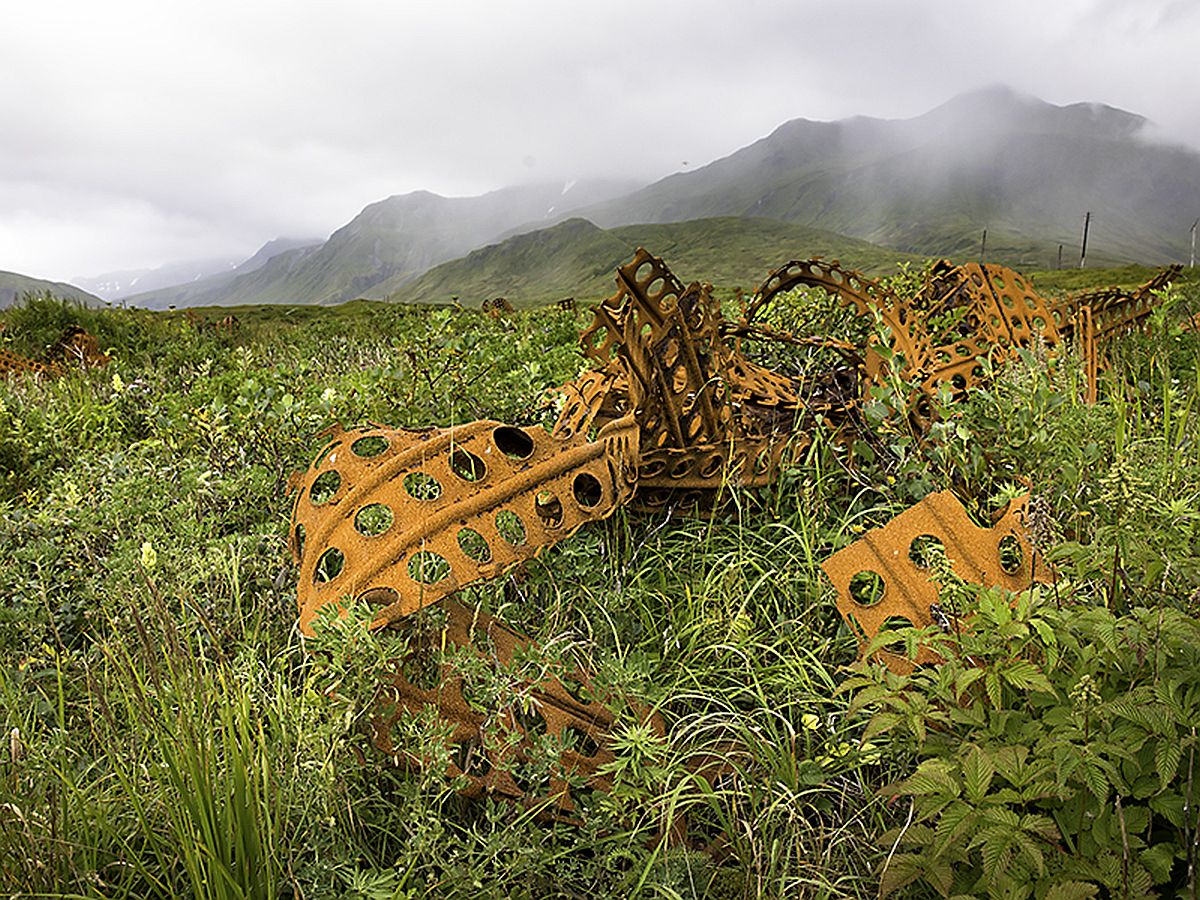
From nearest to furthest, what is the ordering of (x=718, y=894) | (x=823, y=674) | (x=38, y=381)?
(x=718, y=894), (x=823, y=674), (x=38, y=381)

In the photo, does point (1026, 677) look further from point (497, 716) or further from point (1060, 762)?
point (497, 716)

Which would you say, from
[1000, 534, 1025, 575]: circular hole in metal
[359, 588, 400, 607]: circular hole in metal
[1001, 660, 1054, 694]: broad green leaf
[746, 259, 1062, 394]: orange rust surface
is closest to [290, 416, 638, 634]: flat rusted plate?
[359, 588, 400, 607]: circular hole in metal

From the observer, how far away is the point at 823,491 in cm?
290

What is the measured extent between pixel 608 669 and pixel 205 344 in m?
9.41

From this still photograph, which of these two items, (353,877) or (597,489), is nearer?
(353,877)

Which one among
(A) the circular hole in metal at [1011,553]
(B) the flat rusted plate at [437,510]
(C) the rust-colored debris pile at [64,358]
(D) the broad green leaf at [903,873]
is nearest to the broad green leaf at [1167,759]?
(D) the broad green leaf at [903,873]

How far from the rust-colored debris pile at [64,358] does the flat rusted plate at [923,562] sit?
706cm

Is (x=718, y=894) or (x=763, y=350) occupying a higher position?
(x=763, y=350)

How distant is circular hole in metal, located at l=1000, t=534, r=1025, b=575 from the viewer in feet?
7.14

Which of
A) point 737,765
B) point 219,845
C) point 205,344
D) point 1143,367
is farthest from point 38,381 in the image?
point 1143,367

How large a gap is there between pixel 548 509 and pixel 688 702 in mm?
712

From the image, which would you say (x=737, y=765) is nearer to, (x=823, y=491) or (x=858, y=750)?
(x=858, y=750)

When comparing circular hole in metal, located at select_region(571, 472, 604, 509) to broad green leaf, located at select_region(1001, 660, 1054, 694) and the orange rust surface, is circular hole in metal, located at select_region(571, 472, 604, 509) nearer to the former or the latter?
broad green leaf, located at select_region(1001, 660, 1054, 694)

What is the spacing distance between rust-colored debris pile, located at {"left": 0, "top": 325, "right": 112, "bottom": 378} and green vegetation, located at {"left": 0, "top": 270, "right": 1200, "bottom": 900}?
5223 mm
